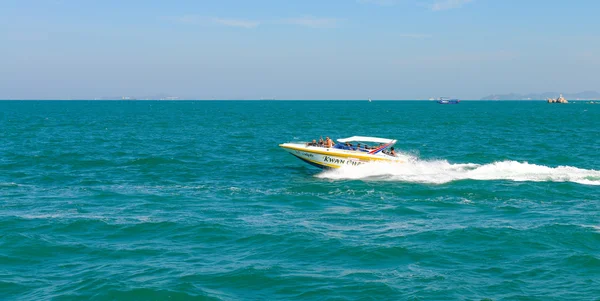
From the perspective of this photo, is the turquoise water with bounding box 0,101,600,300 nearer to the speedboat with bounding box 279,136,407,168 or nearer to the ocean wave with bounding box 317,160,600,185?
the ocean wave with bounding box 317,160,600,185

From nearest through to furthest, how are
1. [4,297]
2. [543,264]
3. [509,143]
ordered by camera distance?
[4,297] → [543,264] → [509,143]

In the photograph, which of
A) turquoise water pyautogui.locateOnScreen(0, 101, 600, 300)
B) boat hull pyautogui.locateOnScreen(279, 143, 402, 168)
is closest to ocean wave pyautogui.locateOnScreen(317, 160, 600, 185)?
turquoise water pyautogui.locateOnScreen(0, 101, 600, 300)

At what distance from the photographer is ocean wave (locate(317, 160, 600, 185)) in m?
33.2

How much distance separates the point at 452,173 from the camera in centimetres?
3547

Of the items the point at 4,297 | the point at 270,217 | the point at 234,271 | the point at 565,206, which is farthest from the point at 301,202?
the point at 4,297

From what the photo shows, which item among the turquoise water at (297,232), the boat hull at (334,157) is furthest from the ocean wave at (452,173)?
the boat hull at (334,157)

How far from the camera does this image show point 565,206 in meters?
25.9

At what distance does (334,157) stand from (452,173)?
745 centimetres

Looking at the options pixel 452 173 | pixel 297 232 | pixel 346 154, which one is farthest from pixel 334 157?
pixel 297 232

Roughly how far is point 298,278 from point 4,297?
8068 millimetres

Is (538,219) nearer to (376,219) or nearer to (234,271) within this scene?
(376,219)

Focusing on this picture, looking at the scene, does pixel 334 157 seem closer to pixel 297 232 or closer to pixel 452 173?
pixel 452 173

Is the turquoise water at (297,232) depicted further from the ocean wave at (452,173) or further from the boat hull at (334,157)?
the boat hull at (334,157)

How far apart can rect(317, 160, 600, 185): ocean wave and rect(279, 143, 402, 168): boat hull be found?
32cm
